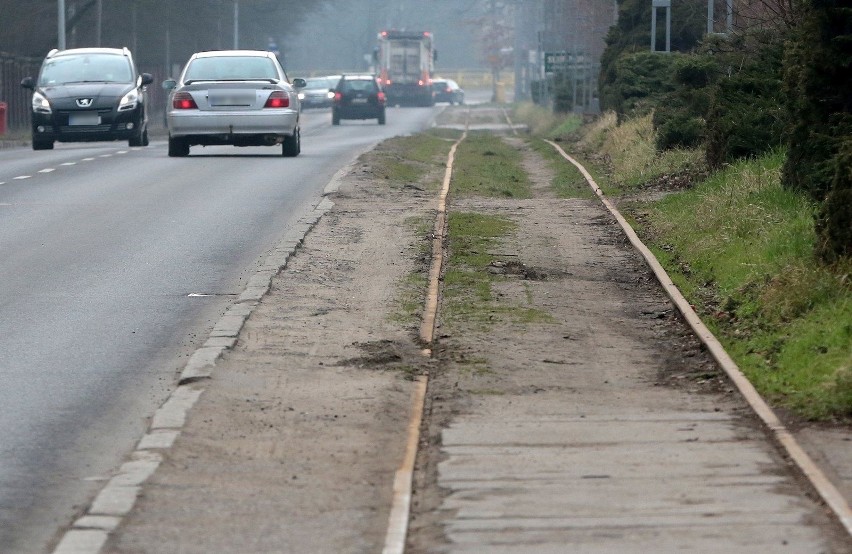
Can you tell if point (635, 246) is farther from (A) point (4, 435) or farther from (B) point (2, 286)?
(A) point (4, 435)

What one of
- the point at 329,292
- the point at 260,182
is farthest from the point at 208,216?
the point at 329,292

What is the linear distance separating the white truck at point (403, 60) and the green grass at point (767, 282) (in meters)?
64.4

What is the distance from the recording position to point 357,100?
180ft

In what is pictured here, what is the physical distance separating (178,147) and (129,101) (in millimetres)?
4020

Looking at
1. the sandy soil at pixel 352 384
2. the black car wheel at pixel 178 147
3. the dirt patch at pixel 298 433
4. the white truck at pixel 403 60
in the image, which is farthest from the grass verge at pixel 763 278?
the white truck at pixel 403 60

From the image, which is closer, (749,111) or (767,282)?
(767,282)

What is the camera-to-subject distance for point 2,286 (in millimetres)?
12211

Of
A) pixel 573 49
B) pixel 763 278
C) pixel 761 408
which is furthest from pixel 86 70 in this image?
pixel 573 49

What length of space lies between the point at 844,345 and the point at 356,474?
3.21 meters

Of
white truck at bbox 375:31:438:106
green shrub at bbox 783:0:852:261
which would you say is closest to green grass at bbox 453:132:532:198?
green shrub at bbox 783:0:852:261

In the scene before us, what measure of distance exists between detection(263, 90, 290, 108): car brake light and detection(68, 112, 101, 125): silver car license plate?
5.42m

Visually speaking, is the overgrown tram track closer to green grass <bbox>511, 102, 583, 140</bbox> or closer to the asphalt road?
the asphalt road

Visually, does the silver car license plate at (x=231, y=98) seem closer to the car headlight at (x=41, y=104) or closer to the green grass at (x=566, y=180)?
the green grass at (x=566, y=180)

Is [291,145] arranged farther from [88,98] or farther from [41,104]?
[41,104]
